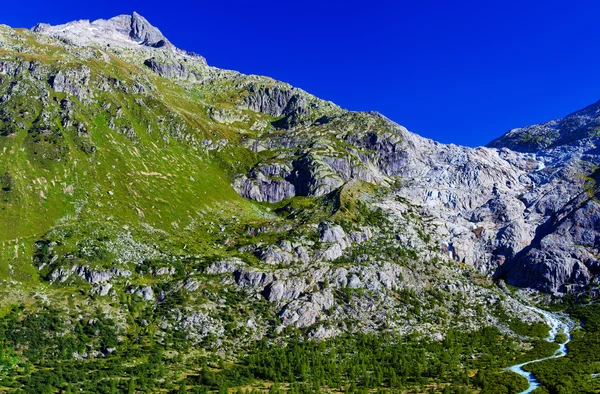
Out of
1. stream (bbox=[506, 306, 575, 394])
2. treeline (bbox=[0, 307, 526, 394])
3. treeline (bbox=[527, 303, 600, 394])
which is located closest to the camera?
treeline (bbox=[527, 303, 600, 394])

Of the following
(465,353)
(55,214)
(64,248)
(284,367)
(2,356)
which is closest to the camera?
(2,356)

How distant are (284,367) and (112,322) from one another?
64982 millimetres

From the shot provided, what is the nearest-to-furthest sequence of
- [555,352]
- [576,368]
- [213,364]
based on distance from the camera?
[576,368] < [213,364] < [555,352]

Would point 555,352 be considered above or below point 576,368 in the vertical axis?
below

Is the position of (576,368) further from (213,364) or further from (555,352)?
(213,364)

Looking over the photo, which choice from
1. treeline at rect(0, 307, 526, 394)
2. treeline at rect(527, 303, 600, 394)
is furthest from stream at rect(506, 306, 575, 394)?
Answer: treeline at rect(0, 307, 526, 394)

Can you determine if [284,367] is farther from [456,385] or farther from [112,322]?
[112,322]

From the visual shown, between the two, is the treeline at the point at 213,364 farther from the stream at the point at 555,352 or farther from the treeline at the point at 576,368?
the treeline at the point at 576,368

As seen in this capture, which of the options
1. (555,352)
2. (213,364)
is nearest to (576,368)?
(555,352)

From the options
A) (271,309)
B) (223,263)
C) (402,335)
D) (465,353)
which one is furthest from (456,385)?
(223,263)

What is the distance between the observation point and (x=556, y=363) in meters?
143

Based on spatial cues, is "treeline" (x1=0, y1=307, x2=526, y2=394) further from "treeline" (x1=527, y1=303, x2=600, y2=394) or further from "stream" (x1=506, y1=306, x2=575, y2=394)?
"treeline" (x1=527, y1=303, x2=600, y2=394)

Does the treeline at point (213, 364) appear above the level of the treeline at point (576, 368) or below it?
above

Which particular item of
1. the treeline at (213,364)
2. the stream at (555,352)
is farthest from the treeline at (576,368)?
the treeline at (213,364)
